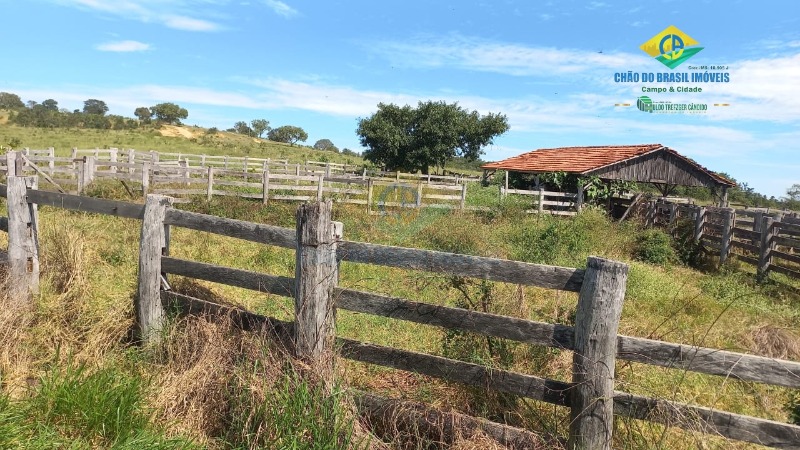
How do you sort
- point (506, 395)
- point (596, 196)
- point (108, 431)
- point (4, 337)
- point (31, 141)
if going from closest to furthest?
point (108, 431) → point (506, 395) → point (4, 337) → point (596, 196) → point (31, 141)

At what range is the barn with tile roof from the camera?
2294 centimetres

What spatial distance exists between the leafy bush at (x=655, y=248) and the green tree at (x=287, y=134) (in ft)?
327

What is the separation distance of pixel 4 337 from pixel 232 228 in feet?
6.43

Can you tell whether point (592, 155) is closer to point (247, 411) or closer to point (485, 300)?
point (485, 300)

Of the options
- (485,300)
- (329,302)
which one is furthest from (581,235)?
(329,302)

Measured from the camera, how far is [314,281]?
3.41 meters

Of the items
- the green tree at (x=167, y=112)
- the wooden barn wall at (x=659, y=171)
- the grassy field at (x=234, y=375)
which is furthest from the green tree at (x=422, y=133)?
the green tree at (x=167, y=112)

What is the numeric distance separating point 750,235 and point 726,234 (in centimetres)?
74

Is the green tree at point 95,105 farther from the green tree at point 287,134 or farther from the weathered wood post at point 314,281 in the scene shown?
the weathered wood post at point 314,281

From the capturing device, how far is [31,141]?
40.2m

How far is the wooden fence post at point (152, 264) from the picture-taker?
4203 millimetres

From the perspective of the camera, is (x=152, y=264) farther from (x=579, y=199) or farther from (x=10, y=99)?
(x=10, y=99)

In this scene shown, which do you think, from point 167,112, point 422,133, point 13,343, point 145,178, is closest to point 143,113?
point 167,112

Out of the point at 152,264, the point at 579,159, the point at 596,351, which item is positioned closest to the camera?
the point at 596,351
